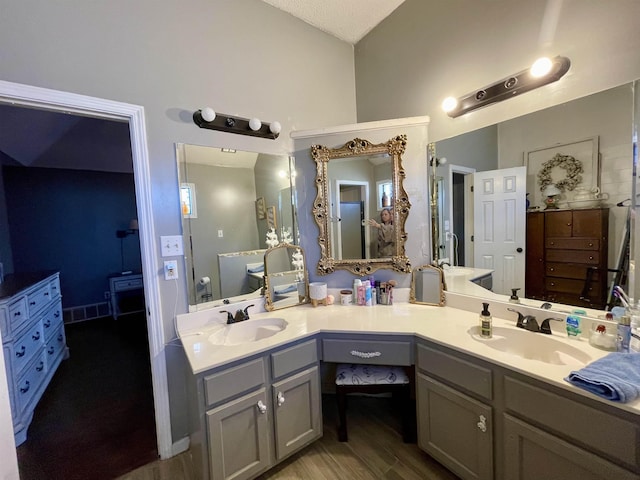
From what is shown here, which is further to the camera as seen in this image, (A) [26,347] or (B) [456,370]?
(A) [26,347]

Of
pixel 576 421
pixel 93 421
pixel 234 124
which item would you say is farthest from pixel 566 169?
pixel 93 421

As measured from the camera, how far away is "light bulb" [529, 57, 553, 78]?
136cm

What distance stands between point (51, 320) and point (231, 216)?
2437 mm

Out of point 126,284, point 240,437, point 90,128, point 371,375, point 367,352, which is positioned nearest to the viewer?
point 240,437

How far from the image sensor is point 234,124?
181 centimetres

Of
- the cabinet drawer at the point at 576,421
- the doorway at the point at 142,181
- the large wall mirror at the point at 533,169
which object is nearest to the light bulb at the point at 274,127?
the doorway at the point at 142,181

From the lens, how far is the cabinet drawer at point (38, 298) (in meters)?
2.24

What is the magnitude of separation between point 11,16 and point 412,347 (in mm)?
2536

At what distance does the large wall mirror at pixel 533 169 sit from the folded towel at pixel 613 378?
440mm

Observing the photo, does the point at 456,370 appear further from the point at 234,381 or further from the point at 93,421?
the point at 93,421

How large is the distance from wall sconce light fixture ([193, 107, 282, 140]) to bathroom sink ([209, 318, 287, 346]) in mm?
1285

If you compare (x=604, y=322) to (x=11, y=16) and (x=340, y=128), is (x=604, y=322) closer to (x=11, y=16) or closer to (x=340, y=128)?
(x=340, y=128)

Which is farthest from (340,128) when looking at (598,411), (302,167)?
(598,411)

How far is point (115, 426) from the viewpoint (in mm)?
1945
